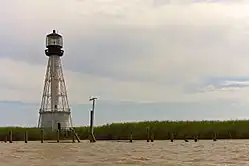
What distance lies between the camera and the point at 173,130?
47.2 metres

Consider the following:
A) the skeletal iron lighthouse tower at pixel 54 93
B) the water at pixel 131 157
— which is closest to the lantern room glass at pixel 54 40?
the skeletal iron lighthouse tower at pixel 54 93

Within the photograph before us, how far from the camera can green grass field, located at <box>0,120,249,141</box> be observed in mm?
45750

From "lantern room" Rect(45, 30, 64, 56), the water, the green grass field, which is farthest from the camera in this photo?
"lantern room" Rect(45, 30, 64, 56)

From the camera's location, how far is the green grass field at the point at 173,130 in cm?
4575

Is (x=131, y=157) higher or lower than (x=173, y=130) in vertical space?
lower

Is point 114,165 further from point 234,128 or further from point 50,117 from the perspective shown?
point 50,117

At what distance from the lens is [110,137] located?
49688mm

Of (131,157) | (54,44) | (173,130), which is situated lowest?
(131,157)

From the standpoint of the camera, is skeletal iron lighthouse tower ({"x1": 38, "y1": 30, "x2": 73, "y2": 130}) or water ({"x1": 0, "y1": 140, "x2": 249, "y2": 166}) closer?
water ({"x1": 0, "y1": 140, "x2": 249, "y2": 166})

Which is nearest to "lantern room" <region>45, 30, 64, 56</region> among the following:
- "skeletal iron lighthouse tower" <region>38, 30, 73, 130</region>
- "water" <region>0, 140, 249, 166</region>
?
"skeletal iron lighthouse tower" <region>38, 30, 73, 130</region>

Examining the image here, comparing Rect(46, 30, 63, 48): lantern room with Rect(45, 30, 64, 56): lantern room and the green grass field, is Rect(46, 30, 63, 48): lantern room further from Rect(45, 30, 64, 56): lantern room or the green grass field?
the green grass field

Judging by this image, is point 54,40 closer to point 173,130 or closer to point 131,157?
point 173,130

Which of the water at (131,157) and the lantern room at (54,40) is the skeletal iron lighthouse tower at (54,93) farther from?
the water at (131,157)

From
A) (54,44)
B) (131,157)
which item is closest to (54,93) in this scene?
(54,44)
